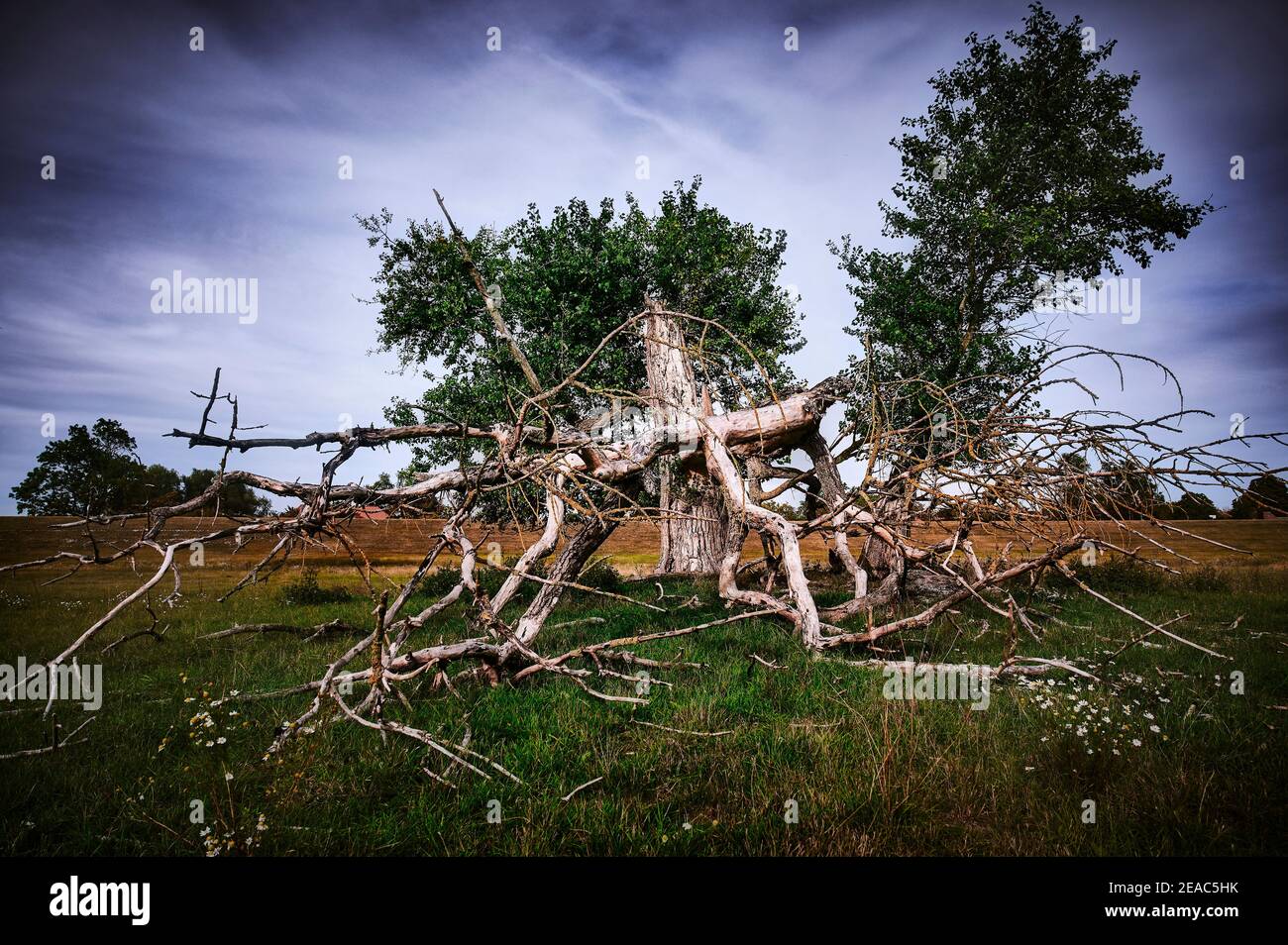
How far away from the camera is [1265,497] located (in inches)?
126

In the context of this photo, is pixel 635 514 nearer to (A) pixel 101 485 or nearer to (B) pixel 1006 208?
(A) pixel 101 485

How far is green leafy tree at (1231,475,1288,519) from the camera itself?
2.98 metres

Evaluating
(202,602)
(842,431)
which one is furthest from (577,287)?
(202,602)

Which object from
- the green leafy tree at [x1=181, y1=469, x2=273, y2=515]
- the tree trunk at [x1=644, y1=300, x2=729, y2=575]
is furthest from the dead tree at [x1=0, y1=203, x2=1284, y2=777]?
the tree trunk at [x1=644, y1=300, x2=729, y2=575]

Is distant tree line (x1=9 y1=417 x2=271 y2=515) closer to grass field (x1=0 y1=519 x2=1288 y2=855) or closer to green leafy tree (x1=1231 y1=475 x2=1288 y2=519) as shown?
grass field (x1=0 y1=519 x2=1288 y2=855)

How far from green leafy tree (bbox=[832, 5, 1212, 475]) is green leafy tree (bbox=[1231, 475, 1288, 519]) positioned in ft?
22.0

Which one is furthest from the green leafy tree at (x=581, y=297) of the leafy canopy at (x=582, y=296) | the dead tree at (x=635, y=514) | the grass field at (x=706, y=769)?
the grass field at (x=706, y=769)

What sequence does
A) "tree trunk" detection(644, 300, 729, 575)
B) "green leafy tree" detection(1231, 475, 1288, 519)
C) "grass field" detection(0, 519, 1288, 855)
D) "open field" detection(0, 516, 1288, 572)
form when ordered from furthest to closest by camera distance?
1. "tree trunk" detection(644, 300, 729, 575)
2. "open field" detection(0, 516, 1288, 572)
3. "green leafy tree" detection(1231, 475, 1288, 519)
4. "grass field" detection(0, 519, 1288, 855)

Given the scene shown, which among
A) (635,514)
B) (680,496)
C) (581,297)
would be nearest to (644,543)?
(680,496)

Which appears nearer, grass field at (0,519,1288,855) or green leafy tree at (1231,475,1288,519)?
grass field at (0,519,1288,855)

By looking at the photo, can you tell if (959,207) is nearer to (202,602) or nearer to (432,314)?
(432,314)

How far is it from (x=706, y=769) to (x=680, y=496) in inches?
337

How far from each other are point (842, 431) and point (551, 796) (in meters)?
3.43

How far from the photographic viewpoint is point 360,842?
2.38 m
